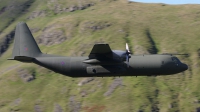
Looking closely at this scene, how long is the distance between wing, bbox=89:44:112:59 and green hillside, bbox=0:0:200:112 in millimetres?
85533

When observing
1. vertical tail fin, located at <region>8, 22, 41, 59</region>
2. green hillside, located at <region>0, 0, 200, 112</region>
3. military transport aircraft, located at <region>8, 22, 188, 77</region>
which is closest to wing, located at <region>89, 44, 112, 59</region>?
military transport aircraft, located at <region>8, 22, 188, 77</region>

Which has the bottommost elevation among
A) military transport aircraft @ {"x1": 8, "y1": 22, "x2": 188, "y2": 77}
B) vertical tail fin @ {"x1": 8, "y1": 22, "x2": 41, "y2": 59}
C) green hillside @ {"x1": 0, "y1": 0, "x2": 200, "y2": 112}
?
green hillside @ {"x1": 0, "y1": 0, "x2": 200, "y2": 112}

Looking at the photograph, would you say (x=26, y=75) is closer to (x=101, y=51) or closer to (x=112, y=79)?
(x=112, y=79)

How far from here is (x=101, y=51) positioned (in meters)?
47.8

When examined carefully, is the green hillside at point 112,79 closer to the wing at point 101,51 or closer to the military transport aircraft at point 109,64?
the military transport aircraft at point 109,64

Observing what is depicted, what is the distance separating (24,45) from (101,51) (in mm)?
13878

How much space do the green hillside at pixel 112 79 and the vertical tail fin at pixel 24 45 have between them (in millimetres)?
81308

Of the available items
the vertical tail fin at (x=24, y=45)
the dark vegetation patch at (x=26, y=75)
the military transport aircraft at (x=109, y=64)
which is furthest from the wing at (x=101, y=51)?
the dark vegetation patch at (x=26, y=75)

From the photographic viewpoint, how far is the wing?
46.7m

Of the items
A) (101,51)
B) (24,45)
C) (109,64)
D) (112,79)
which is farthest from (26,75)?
(101,51)

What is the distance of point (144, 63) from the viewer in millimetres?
50438

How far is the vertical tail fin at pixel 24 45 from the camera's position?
5462 centimetres

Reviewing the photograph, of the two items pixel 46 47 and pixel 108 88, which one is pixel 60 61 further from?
pixel 46 47

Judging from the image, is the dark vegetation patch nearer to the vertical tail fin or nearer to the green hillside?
the green hillside
